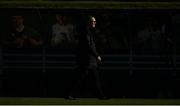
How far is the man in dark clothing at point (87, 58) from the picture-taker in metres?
18.7

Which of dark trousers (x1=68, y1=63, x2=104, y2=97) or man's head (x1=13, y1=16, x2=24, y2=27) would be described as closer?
dark trousers (x1=68, y1=63, x2=104, y2=97)

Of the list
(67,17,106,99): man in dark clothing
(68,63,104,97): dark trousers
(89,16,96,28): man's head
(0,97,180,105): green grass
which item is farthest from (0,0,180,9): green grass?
(0,97,180,105): green grass

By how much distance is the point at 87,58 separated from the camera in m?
19.0

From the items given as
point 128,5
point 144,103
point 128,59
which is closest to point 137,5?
point 128,5

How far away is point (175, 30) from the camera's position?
20.7 metres

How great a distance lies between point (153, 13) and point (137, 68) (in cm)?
154

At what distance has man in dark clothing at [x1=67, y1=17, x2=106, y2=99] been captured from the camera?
1867cm

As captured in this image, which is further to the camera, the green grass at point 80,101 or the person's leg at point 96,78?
the person's leg at point 96,78

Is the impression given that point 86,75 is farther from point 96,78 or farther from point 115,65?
point 115,65

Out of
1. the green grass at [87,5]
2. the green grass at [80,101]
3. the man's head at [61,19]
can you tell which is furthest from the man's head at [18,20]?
the green grass at [80,101]

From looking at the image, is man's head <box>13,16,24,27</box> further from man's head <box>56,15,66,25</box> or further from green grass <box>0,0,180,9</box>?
man's head <box>56,15,66,25</box>

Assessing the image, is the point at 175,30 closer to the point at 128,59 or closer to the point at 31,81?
the point at 128,59

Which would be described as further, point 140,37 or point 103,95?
point 140,37

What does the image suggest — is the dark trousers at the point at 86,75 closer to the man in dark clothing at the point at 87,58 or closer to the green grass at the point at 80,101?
the man in dark clothing at the point at 87,58
